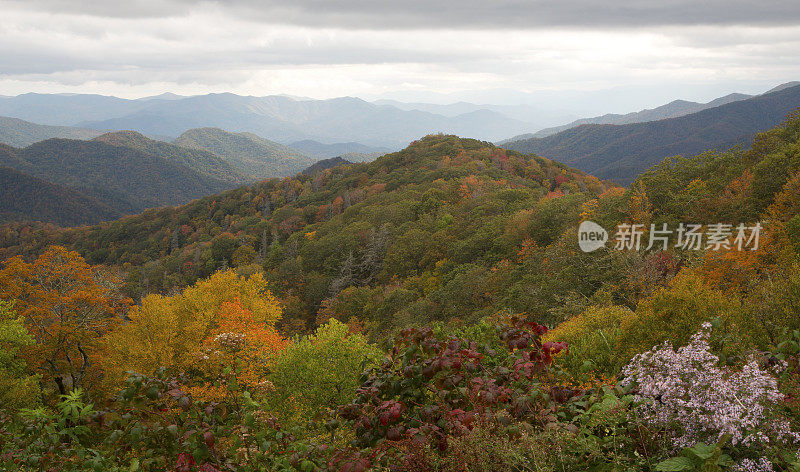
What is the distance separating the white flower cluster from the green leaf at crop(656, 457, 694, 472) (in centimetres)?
17

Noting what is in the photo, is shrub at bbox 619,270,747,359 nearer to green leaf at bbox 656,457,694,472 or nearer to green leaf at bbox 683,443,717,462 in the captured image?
green leaf at bbox 683,443,717,462

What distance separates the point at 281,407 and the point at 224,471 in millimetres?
12731

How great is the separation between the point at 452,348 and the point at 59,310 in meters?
25.2

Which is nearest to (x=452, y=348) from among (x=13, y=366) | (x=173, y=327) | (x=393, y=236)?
(x=173, y=327)

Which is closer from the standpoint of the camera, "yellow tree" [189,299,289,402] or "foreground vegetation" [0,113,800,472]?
"foreground vegetation" [0,113,800,472]

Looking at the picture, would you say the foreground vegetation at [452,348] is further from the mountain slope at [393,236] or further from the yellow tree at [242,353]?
the mountain slope at [393,236]

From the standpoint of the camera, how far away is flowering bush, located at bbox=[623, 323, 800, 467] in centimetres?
382

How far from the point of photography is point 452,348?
15.2 feet

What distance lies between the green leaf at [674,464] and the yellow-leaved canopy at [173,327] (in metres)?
20.8

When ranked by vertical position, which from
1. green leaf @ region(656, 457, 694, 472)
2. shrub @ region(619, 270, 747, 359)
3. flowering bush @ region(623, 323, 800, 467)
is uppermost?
flowering bush @ region(623, 323, 800, 467)

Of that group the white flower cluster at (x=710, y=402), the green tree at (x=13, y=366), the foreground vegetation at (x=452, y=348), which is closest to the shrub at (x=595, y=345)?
the foreground vegetation at (x=452, y=348)

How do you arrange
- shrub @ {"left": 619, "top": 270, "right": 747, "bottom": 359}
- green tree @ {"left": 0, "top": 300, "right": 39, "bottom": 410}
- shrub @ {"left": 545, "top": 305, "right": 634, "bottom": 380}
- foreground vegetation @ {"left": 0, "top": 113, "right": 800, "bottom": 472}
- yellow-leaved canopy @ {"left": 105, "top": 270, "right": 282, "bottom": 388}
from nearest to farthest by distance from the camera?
foreground vegetation @ {"left": 0, "top": 113, "right": 800, "bottom": 472} < shrub @ {"left": 619, "top": 270, "right": 747, "bottom": 359} < shrub @ {"left": 545, "top": 305, "right": 634, "bottom": 380} < green tree @ {"left": 0, "top": 300, "right": 39, "bottom": 410} < yellow-leaved canopy @ {"left": 105, "top": 270, "right": 282, "bottom": 388}

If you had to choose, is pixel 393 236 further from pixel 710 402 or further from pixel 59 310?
pixel 710 402

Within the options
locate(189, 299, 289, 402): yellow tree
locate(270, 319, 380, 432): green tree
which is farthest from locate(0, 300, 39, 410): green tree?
locate(270, 319, 380, 432): green tree
